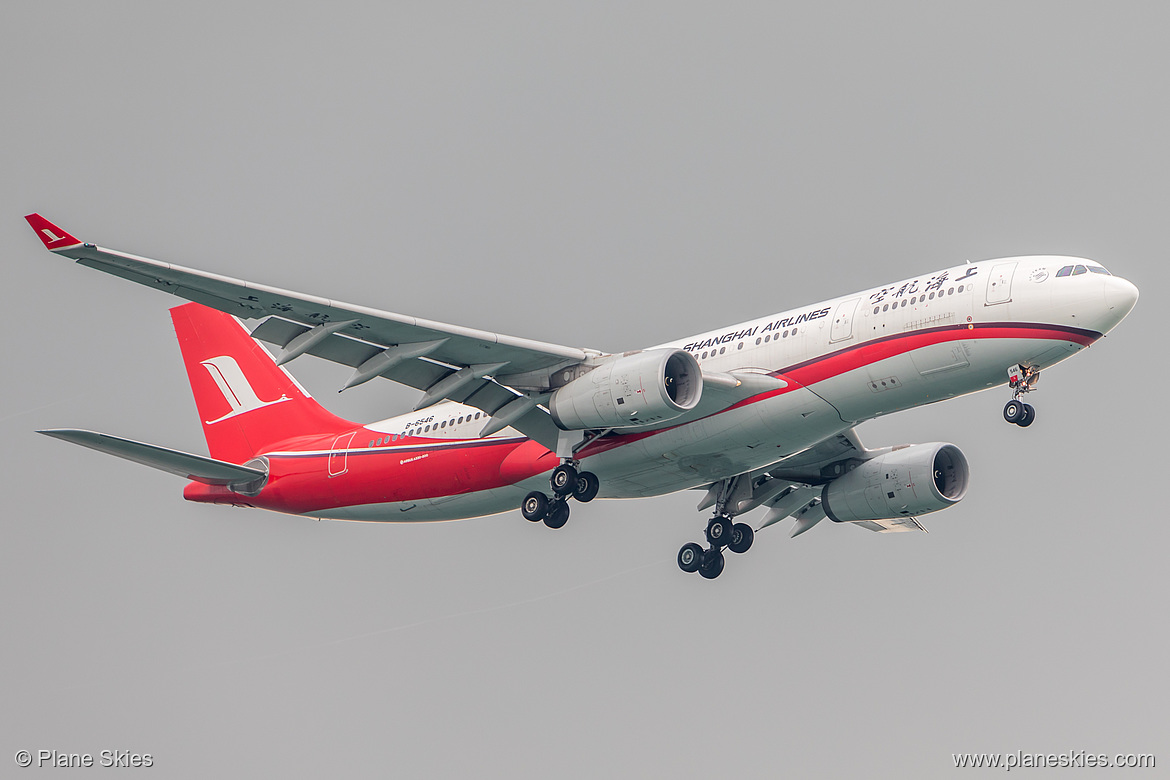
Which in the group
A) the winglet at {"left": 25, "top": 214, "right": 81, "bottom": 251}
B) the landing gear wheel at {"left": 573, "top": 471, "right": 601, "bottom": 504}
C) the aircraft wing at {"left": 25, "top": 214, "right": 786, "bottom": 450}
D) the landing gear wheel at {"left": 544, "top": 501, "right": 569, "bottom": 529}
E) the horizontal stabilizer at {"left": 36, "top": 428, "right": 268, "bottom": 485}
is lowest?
the landing gear wheel at {"left": 544, "top": 501, "right": 569, "bottom": 529}

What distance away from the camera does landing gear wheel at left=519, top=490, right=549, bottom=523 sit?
36844 mm

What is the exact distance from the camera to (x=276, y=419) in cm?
4375

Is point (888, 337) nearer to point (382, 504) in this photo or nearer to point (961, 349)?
point (961, 349)

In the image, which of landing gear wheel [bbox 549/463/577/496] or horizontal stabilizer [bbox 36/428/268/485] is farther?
landing gear wheel [bbox 549/463/577/496]

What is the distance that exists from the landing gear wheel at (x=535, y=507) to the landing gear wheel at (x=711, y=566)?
6.53 m

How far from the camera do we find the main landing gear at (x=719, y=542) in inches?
1623

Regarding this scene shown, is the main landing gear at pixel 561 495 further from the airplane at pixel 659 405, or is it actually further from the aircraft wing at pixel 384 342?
the aircraft wing at pixel 384 342

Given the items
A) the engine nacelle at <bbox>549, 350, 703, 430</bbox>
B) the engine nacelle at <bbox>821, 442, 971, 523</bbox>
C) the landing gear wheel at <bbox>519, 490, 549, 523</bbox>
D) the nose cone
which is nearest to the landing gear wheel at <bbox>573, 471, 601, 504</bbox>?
the landing gear wheel at <bbox>519, 490, 549, 523</bbox>

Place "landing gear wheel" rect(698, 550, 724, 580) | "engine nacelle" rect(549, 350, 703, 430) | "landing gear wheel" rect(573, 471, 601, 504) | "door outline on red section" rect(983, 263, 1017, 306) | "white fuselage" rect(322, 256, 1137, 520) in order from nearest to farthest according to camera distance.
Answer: "white fuselage" rect(322, 256, 1137, 520) < "door outline on red section" rect(983, 263, 1017, 306) < "engine nacelle" rect(549, 350, 703, 430) < "landing gear wheel" rect(573, 471, 601, 504) < "landing gear wheel" rect(698, 550, 724, 580)

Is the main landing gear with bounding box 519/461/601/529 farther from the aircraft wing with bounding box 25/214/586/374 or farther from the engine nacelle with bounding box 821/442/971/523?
the engine nacelle with bounding box 821/442/971/523

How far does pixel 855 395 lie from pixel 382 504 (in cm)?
1449

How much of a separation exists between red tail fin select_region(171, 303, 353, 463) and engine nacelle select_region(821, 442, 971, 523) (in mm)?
15698

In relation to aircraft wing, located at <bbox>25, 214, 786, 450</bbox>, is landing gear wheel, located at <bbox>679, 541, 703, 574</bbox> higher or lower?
lower

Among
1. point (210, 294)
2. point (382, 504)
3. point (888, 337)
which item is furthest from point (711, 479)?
point (210, 294)
